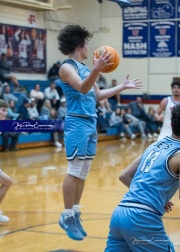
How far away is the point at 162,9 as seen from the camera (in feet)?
74.9

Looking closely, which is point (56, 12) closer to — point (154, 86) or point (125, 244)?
point (154, 86)

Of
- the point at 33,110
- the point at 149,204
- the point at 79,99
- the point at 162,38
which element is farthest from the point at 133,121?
the point at 149,204

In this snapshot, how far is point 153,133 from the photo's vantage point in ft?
73.8

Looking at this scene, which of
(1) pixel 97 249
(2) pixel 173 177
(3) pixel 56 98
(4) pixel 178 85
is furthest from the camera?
(3) pixel 56 98

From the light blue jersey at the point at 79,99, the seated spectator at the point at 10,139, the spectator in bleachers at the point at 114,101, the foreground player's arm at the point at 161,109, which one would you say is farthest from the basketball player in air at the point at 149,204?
the spectator in bleachers at the point at 114,101

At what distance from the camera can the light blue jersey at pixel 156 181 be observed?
Answer: 372 centimetres

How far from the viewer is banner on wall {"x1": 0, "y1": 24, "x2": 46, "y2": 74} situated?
67.6 feet

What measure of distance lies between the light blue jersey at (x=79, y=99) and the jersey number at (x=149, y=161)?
2.01 meters

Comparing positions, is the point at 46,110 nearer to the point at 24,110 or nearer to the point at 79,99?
the point at 24,110

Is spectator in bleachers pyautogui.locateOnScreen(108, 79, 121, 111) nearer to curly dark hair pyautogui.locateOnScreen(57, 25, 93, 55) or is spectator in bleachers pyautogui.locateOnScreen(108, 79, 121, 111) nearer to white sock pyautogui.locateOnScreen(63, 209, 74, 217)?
curly dark hair pyautogui.locateOnScreen(57, 25, 93, 55)

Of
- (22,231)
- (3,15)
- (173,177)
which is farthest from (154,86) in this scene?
(173,177)

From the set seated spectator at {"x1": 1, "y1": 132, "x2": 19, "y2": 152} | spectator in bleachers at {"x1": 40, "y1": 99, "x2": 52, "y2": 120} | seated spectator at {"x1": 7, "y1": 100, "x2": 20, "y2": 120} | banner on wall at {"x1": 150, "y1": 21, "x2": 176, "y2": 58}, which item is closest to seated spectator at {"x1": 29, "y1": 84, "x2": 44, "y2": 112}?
spectator in bleachers at {"x1": 40, "y1": 99, "x2": 52, "y2": 120}

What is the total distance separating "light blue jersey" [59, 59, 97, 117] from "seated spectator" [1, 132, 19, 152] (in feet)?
32.6

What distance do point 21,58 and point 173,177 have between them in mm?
18117
